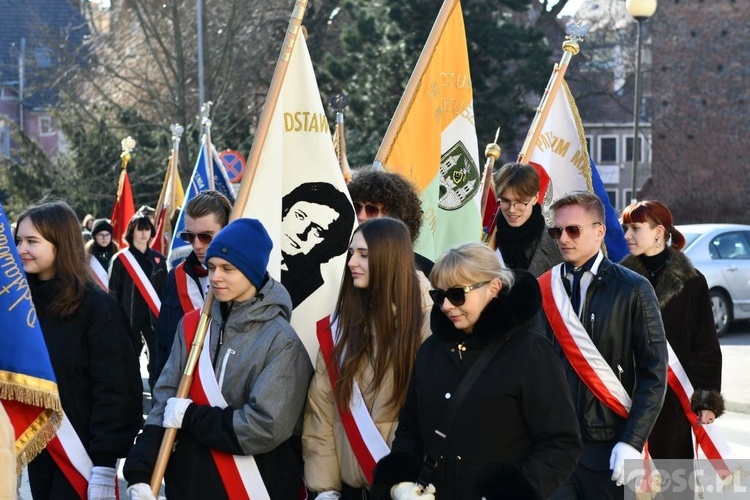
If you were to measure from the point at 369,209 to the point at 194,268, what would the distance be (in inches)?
40.0

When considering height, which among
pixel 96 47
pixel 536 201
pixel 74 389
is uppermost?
pixel 96 47

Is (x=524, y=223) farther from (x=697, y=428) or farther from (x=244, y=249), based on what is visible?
(x=244, y=249)

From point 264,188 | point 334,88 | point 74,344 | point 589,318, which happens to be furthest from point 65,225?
point 334,88

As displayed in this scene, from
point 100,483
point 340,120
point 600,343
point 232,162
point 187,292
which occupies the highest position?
point 340,120

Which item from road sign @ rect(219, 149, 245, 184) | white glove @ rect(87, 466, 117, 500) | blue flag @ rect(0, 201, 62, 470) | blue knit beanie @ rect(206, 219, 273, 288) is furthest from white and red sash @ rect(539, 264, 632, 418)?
road sign @ rect(219, 149, 245, 184)

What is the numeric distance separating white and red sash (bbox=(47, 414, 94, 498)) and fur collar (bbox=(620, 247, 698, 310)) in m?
2.89

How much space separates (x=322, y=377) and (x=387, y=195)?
1.20m

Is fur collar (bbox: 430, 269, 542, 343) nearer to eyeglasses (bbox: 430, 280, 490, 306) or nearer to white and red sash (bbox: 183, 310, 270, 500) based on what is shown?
eyeglasses (bbox: 430, 280, 490, 306)

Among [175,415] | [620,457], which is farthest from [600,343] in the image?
[175,415]

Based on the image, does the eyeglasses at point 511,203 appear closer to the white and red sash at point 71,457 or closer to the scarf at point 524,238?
the scarf at point 524,238

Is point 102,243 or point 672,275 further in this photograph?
point 102,243

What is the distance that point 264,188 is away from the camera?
599 centimetres

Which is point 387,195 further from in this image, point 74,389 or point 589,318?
point 74,389

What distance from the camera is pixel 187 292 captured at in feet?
20.7
